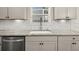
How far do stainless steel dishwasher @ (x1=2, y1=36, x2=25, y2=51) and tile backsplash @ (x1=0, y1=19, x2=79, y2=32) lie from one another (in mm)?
658

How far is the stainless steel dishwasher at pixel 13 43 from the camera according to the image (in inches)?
123

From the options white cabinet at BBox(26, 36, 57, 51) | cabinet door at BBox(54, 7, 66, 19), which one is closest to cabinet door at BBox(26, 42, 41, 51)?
white cabinet at BBox(26, 36, 57, 51)

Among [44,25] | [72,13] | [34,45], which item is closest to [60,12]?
[72,13]

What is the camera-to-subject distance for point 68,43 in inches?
126

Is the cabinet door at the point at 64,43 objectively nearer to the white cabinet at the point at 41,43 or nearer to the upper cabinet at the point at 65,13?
the white cabinet at the point at 41,43

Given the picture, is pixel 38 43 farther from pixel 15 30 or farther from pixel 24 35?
pixel 15 30

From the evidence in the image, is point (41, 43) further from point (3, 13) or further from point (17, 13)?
point (3, 13)

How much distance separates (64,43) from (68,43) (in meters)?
0.11

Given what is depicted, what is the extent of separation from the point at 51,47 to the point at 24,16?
115 cm

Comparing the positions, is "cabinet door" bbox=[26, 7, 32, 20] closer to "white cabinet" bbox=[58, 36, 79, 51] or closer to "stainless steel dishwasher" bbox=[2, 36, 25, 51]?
"stainless steel dishwasher" bbox=[2, 36, 25, 51]

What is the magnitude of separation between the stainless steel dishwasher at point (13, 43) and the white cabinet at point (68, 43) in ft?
3.27

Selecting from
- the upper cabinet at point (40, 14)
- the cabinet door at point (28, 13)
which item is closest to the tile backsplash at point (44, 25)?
the upper cabinet at point (40, 14)
